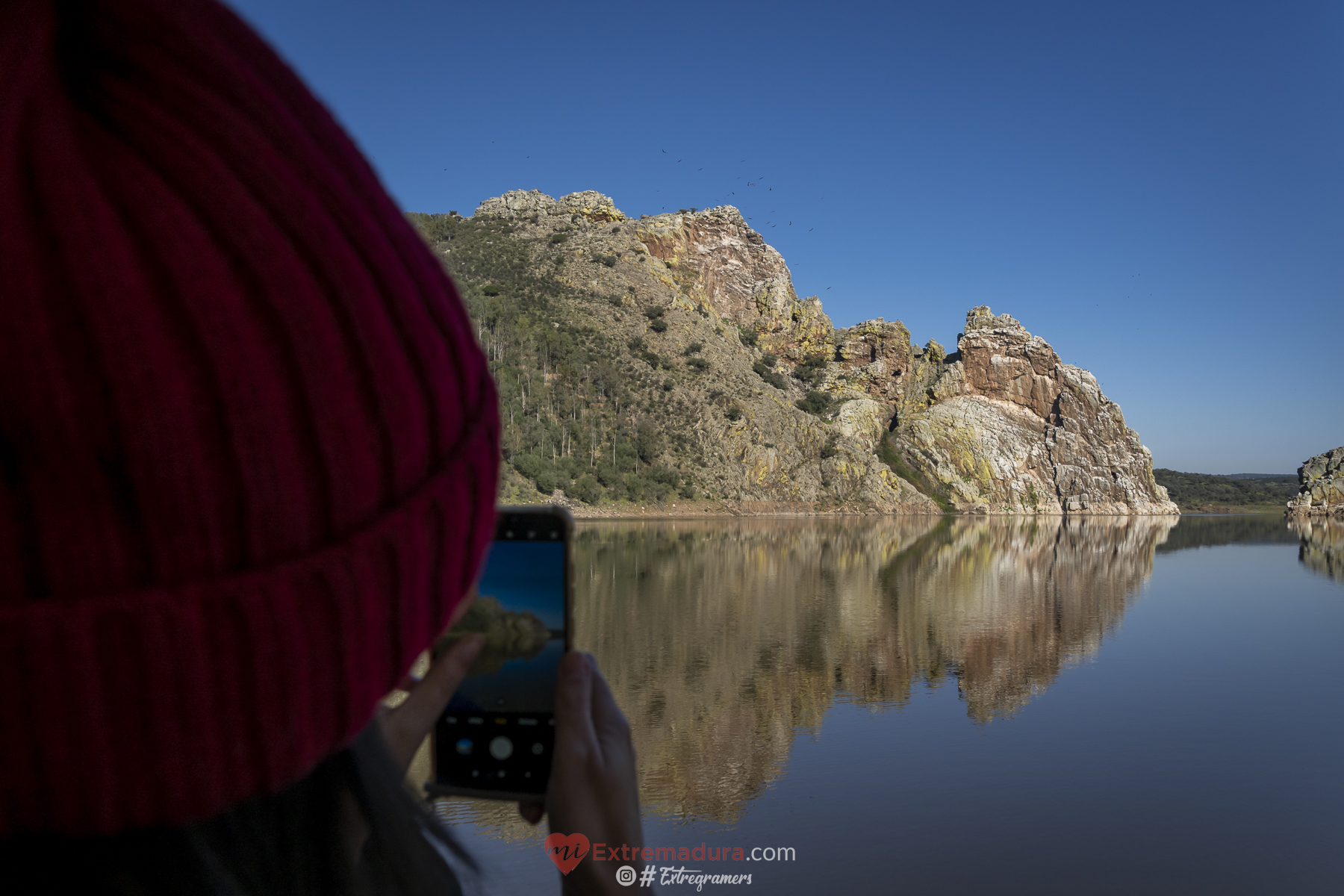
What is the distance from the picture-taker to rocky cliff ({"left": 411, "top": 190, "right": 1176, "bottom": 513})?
165ft

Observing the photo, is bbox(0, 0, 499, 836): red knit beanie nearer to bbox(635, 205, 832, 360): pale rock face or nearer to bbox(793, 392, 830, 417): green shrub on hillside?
bbox(793, 392, 830, 417): green shrub on hillside

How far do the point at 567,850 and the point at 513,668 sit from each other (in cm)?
30

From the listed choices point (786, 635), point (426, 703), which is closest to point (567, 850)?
point (426, 703)

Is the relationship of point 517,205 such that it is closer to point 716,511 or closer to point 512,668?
point 716,511

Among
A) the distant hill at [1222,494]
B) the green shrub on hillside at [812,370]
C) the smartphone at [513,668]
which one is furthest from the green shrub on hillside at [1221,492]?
the smartphone at [513,668]

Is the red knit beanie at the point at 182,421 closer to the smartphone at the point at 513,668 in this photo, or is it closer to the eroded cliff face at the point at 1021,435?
the smartphone at the point at 513,668

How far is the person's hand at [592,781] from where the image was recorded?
0.94 metres

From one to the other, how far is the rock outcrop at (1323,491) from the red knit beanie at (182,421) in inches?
4076

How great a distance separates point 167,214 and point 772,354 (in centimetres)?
8035

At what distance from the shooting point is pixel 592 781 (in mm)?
943

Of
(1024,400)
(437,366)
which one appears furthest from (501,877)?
(1024,400)

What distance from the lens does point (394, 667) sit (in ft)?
2.06

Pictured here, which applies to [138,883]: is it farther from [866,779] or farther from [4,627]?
[866,779]

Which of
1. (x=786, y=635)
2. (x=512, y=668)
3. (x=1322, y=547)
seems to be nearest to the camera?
(x=512, y=668)
